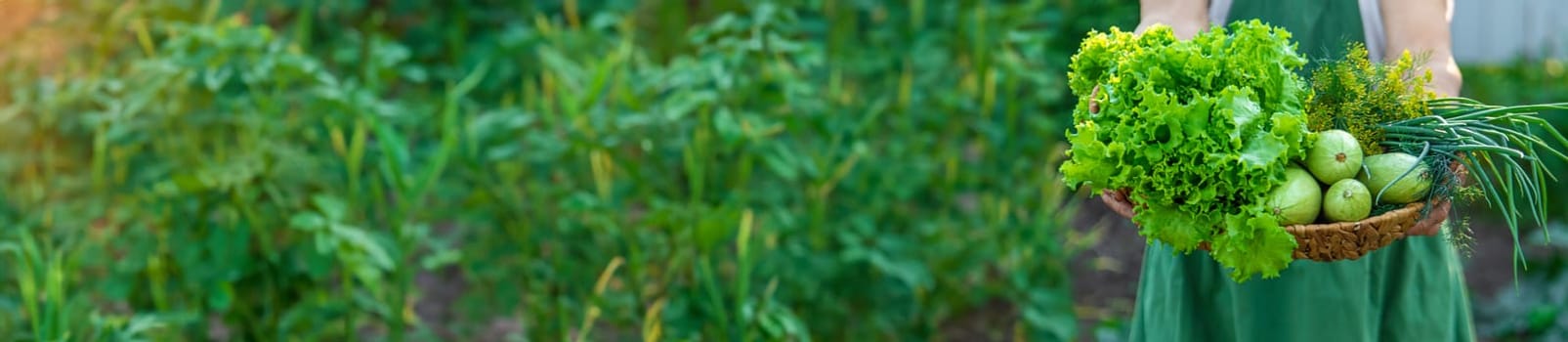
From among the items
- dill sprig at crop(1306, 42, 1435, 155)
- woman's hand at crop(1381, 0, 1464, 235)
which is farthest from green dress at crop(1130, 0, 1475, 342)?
dill sprig at crop(1306, 42, 1435, 155)

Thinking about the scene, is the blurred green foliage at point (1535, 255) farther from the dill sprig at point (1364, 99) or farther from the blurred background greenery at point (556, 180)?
the dill sprig at point (1364, 99)

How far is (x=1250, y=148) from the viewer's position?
134cm

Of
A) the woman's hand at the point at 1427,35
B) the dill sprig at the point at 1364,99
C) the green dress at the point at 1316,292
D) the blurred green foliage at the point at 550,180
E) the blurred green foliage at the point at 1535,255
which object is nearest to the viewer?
the dill sprig at the point at 1364,99

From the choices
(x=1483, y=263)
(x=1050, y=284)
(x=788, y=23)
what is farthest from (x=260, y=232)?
(x=1483, y=263)

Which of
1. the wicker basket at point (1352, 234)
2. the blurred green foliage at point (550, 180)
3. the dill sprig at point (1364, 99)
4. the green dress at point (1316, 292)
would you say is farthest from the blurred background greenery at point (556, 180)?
the wicker basket at point (1352, 234)

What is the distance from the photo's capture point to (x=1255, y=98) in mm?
1395

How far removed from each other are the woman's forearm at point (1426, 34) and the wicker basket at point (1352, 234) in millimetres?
276

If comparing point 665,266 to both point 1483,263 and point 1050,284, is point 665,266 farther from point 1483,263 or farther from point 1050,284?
point 1483,263

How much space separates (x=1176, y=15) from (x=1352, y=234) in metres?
0.39

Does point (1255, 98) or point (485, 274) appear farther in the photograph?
point (485, 274)

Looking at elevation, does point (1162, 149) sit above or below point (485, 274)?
above

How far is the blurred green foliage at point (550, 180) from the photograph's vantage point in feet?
7.69

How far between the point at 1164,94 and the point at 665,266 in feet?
4.53

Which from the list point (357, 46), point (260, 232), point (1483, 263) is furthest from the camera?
point (1483, 263)
